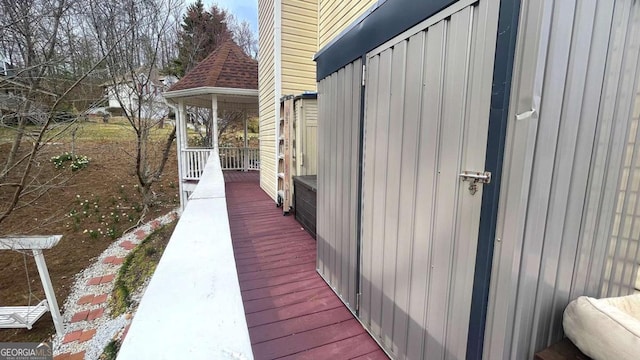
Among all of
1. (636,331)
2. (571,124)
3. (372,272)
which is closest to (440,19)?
(571,124)

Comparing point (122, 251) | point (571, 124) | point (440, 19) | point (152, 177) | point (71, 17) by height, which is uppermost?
point (71, 17)

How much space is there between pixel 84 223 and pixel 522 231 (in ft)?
35.6

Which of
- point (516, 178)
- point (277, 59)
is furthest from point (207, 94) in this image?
point (516, 178)

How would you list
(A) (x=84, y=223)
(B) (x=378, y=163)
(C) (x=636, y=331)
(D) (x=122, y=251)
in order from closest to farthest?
(C) (x=636, y=331) < (B) (x=378, y=163) < (D) (x=122, y=251) < (A) (x=84, y=223)

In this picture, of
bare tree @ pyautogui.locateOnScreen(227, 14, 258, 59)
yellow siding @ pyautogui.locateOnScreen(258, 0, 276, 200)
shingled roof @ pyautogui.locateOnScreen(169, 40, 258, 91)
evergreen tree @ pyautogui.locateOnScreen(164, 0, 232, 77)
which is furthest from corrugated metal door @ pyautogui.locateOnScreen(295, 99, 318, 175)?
bare tree @ pyautogui.locateOnScreen(227, 14, 258, 59)

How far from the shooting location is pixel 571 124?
1.14 m

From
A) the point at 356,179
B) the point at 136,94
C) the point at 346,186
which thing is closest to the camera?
the point at 356,179

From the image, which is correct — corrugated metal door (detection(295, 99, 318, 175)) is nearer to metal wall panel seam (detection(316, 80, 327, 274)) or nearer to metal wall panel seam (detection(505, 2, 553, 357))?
metal wall panel seam (detection(316, 80, 327, 274))

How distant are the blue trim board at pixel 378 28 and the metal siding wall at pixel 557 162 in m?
0.50

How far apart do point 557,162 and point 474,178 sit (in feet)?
0.96

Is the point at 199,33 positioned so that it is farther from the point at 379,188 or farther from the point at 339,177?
the point at 379,188

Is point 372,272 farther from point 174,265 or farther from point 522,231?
point 174,265

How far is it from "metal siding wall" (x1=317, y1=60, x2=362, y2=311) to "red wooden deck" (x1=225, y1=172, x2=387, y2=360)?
0.64 feet

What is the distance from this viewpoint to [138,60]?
32.8 ft
